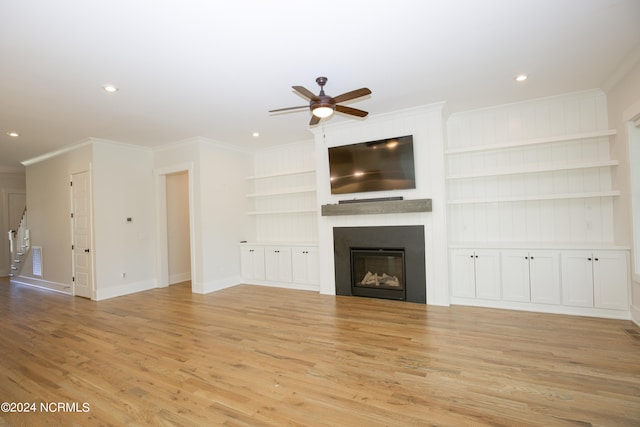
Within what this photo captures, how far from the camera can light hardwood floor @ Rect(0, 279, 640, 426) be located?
203cm

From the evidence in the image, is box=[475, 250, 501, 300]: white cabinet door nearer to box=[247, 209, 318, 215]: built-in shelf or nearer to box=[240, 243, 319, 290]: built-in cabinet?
box=[240, 243, 319, 290]: built-in cabinet

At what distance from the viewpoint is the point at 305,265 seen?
18.3 ft

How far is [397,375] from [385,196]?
2.78m

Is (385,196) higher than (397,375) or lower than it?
higher

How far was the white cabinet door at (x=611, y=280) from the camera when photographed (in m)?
3.50

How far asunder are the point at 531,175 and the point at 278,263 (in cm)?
436

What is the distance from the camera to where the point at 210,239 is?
568cm

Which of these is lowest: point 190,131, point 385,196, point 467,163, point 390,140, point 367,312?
point 367,312

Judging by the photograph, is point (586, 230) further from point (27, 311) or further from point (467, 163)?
point (27, 311)

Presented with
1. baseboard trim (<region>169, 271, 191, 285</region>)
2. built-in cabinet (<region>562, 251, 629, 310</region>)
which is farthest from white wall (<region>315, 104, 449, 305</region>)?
baseboard trim (<region>169, 271, 191, 285</region>)

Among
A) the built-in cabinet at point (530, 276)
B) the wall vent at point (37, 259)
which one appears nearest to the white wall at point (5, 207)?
the wall vent at point (37, 259)

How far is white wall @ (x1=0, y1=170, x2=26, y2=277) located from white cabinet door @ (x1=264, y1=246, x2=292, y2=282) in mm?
7562

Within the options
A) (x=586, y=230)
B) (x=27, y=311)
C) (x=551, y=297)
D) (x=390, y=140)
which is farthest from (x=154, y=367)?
(x=586, y=230)

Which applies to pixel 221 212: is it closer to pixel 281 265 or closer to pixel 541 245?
pixel 281 265
